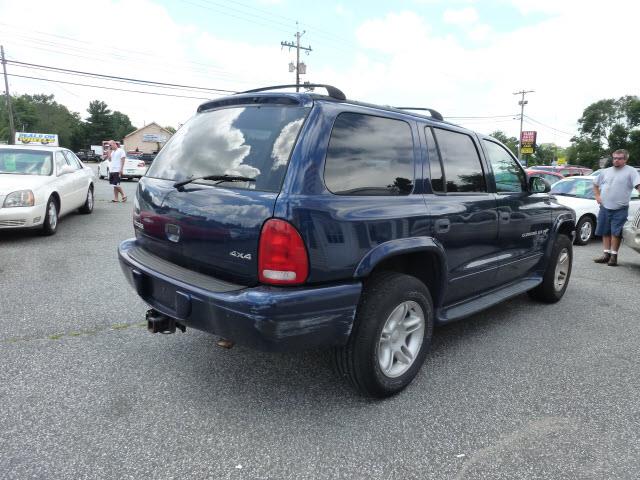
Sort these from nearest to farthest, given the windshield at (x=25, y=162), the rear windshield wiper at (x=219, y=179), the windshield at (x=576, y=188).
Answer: the rear windshield wiper at (x=219, y=179), the windshield at (x=25, y=162), the windshield at (x=576, y=188)

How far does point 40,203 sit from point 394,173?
613 centimetres

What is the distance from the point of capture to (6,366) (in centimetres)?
297

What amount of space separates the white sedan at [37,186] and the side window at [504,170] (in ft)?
20.8

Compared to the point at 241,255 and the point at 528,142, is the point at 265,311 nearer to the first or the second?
the point at 241,255

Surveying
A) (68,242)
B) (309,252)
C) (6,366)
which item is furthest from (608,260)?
(68,242)

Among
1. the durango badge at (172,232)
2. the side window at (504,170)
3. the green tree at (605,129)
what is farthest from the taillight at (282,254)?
the green tree at (605,129)

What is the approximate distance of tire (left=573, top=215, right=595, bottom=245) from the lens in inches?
338

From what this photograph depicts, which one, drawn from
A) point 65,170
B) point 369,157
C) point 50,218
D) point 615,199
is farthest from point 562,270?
point 65,170

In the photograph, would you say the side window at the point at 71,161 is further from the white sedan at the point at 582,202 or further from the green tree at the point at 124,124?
the green tree at the point at 124,124

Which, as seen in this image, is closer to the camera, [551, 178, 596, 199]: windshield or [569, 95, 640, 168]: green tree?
[551, 178, 596, 199]: windshield

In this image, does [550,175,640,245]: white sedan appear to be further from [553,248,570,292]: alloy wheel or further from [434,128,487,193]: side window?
[434,128,487,193]: side window

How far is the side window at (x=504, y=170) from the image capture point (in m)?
3.78

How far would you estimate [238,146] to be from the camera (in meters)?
2.58

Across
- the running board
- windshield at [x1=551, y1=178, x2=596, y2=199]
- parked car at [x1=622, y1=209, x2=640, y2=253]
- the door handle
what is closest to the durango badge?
the door handle
